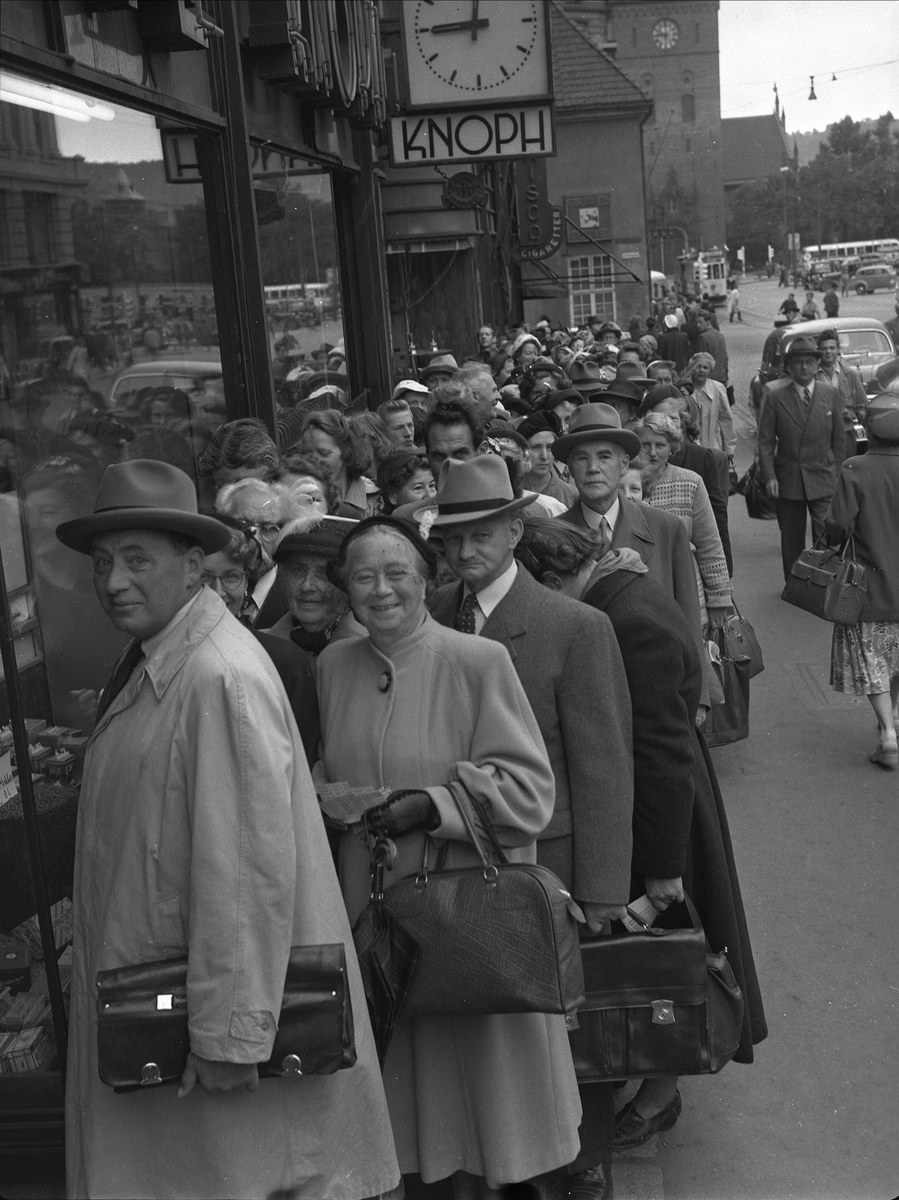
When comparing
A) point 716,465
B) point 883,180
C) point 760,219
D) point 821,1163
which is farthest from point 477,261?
→ point 760,219

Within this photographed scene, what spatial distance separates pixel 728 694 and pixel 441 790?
4.35 metres

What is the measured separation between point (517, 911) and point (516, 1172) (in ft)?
2.45

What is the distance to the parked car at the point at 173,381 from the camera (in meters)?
6.21

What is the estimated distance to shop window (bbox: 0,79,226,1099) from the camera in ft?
14.0

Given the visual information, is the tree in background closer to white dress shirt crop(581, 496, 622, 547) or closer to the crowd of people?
white dress shirt crop(581, 496, 622, 547)

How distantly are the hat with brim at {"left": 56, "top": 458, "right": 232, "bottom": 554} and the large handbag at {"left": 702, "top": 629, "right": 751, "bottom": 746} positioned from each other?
450cm

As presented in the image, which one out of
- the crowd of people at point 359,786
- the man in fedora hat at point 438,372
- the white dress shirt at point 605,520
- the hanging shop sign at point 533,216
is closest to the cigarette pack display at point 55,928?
the crowd of people at point 359,786

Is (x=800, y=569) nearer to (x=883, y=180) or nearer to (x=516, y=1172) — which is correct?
(x=516, y=1172)

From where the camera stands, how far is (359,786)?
351 centimetres

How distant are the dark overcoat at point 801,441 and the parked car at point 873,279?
69.2m

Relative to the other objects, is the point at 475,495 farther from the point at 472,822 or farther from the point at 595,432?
the point at 595,432

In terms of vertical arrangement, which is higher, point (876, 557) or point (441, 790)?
point (441, 790)

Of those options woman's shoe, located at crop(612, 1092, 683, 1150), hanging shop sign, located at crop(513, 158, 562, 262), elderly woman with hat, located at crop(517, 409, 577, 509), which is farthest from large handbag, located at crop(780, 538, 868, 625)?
hanging shop sign, located at crop(513, 158, 562, 262)

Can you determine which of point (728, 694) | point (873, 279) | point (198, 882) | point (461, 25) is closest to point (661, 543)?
point (728, 694)
